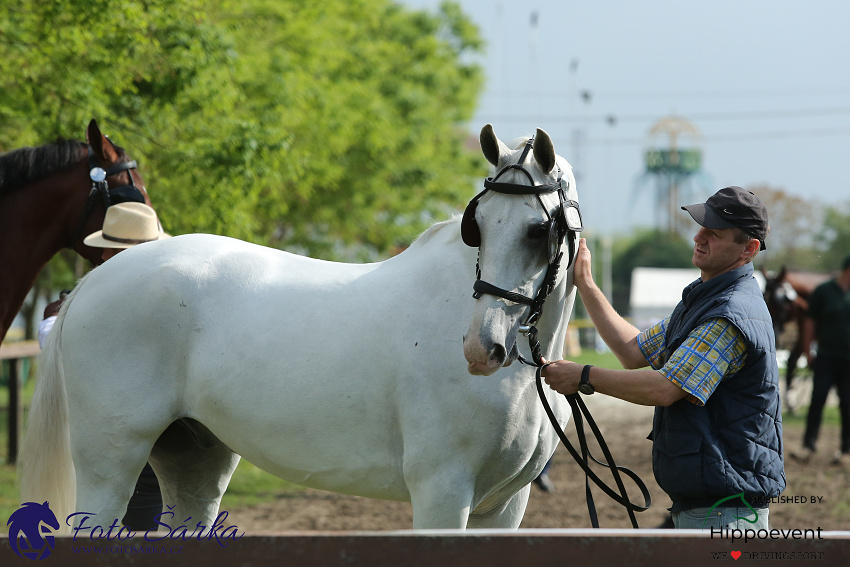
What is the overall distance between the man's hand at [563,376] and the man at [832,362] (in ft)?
25.5

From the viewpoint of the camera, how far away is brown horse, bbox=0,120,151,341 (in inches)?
162

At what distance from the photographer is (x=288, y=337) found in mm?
2996

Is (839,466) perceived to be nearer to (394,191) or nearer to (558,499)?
(558,499)

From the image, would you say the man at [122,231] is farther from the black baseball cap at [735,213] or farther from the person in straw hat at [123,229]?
the black baseball cap at [735,213]

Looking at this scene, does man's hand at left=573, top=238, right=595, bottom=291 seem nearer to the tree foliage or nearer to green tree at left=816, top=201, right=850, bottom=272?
the tree foliage

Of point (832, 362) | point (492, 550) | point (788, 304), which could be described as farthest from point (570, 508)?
point (788, 304)

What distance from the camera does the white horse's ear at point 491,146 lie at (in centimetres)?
266

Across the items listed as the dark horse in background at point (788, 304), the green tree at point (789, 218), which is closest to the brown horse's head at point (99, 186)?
the dark horse in background at point (788, 304)

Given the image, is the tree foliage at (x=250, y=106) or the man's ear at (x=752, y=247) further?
the tree foliage at (x=250, y=106)

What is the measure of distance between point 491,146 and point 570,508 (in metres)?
5.27

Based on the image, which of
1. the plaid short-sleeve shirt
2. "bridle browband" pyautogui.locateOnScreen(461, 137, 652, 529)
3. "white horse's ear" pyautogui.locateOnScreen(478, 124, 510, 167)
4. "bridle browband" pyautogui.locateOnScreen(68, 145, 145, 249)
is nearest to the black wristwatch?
"bridle browband" pyautogui.locateOnScreen(461, 137, 652, 529)

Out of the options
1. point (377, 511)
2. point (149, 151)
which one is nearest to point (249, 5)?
point (149, 151)

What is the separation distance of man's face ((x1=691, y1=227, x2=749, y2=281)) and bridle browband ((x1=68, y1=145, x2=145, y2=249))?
2834mm

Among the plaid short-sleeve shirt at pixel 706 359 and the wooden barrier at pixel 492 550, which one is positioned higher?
the plaid short-sleeve shirt at pixel 706 359
